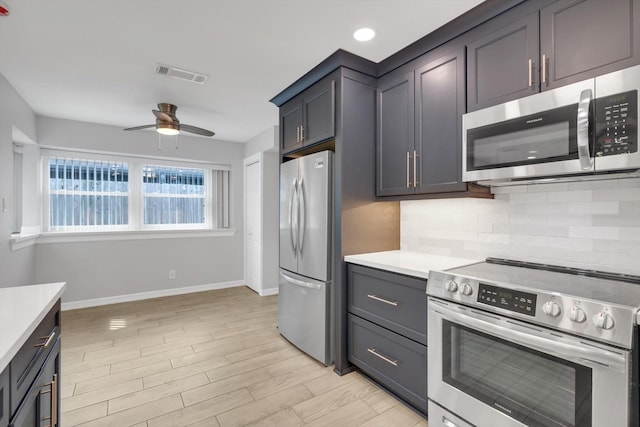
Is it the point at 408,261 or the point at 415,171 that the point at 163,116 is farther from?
the point at 408,261

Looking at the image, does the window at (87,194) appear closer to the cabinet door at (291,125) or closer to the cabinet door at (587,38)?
the cabinet door at (291,125)

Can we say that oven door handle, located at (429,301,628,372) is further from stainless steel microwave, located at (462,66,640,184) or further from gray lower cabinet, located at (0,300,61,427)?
gray lower cabinet, located at (0,300,61,427)

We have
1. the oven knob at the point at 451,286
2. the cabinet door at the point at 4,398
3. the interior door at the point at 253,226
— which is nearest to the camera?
the cabinet door at the point at 4,398

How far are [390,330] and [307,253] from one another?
952mm

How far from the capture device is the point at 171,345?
2982mm

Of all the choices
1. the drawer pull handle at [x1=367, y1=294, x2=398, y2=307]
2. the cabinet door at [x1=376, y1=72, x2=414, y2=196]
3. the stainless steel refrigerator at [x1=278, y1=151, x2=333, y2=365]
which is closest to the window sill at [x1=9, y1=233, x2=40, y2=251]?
the stainless steel refrigerator at [x1=278, y1=151, x2=333, y2=365]

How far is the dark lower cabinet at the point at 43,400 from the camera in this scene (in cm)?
104

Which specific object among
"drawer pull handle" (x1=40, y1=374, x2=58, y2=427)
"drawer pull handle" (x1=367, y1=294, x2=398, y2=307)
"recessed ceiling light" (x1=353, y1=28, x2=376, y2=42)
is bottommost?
"drawer pull handle" (x1=40, y1=374, x2=58, y2=427)

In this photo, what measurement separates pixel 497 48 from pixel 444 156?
0.68 m

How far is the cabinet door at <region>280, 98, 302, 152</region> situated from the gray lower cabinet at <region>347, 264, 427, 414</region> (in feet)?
4.47

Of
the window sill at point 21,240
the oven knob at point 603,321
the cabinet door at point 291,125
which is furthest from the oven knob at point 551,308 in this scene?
the window sill at point 21,240

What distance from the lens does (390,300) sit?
82.0 inches

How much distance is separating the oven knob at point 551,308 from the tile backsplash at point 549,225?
2.32 ft

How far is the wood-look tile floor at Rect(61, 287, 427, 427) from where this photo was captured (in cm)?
195
